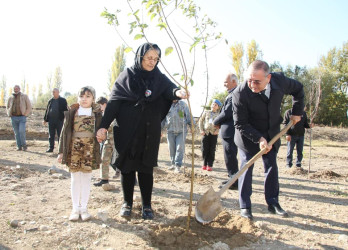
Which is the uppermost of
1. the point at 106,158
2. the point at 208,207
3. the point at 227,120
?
the point at 227,120

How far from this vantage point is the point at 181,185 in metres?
5.75

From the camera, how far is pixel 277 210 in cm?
402

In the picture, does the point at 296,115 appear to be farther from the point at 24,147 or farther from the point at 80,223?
the point at 24,147

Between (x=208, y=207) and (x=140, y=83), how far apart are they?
62.0 inches

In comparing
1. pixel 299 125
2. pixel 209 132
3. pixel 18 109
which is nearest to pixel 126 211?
pixel 209 132

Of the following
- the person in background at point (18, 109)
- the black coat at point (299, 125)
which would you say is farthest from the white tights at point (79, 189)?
the person in background at point (18, 109)

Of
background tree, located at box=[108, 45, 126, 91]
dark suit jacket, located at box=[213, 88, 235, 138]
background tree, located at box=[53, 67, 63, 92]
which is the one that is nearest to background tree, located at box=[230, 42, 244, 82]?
background tree, located at box=[108, 45, 126, 91]

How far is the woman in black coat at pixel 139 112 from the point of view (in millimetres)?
3438

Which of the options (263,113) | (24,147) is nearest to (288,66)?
(24,147)

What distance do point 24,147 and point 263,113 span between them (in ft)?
29.0

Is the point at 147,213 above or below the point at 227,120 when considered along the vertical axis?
below

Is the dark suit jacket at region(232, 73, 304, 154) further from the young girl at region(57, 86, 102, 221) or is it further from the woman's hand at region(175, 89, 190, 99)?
the young girl at region(57, 86, 102, 221)

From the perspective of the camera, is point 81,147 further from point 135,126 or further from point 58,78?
point 58,78

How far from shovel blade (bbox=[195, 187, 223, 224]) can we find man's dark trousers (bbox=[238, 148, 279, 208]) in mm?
569
